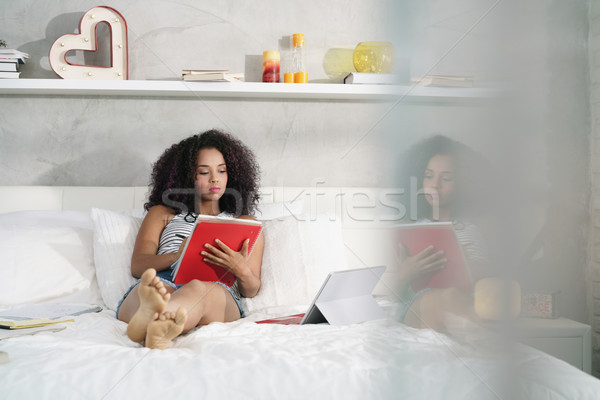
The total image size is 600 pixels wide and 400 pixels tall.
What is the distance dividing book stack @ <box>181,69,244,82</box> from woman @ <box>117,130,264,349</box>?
0.24 metres

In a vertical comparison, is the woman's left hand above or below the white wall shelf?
below

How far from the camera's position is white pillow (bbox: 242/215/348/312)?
1741mm

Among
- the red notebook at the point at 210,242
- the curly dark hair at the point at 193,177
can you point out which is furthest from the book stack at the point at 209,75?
the red notebook at the point at 210,242

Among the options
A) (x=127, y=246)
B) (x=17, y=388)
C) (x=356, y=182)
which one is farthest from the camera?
(x=356, y=182)

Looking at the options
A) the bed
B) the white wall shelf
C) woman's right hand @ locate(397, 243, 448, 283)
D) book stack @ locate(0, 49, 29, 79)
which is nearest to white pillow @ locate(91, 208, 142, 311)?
the bed

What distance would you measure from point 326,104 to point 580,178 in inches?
91.4

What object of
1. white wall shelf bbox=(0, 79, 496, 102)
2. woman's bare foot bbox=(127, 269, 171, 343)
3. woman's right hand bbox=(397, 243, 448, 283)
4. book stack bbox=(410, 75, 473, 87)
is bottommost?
woman's bare foot bbox=(127, 269, 171, 343)

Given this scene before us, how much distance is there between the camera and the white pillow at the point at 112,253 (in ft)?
5.47

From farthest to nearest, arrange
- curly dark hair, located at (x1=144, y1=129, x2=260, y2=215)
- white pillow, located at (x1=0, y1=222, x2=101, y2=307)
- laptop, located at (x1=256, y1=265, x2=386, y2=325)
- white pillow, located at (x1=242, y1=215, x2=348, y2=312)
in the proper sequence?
curly dark hair, located at (x1=144, y1=129, x2=260, y2=215) → white pillow, located at (x1=242, y1=215, x2=348, y2=312) → white pillow, located at (x1=0, y1=222, x2=101, y2=307) → laptop, located at (x1=256, y1=265, x2=386, y2=325)

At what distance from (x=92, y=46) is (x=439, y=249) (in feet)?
7.50

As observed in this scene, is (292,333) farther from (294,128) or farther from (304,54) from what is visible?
(304,54)

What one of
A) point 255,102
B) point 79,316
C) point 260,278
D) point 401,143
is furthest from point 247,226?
point 401,143

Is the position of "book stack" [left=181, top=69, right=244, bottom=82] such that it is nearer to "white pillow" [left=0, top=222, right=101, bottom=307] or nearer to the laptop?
"white pillow" [left=0, top=222, right=101, bottom=307]

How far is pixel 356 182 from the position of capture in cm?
233
